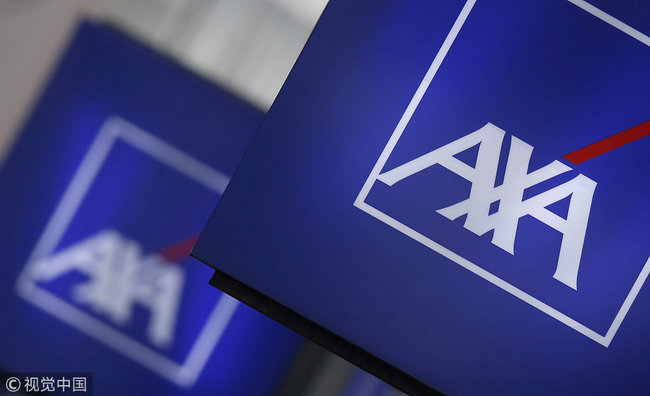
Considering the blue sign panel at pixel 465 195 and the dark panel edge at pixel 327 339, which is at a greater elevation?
the blue sign panel at pixel 465 195

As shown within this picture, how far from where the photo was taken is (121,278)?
392cm

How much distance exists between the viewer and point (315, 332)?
2.34 metres

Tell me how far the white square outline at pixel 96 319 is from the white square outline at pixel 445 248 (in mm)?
1789

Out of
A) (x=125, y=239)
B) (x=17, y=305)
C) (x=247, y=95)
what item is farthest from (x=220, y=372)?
(x=247, y=95)

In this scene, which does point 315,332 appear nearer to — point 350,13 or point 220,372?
point 350,13

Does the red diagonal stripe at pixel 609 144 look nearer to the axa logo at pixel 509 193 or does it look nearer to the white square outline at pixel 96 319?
the axa logo at pixel 509 193

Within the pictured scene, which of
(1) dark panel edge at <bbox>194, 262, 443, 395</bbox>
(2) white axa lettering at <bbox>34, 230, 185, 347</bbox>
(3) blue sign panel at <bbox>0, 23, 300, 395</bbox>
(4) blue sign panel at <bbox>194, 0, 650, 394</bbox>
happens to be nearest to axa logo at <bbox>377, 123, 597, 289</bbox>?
(4) blue sign panel at <bbox>194, 0, 650, 394</bbox>

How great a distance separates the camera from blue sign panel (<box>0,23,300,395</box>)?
12.7 feet

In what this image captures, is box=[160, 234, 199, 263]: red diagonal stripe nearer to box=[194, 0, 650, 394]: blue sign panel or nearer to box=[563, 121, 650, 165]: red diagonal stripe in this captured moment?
box=[194, 0, 650, 394]: blue sign panel

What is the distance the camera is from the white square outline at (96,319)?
12.7 feet

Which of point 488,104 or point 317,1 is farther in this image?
point 317,1

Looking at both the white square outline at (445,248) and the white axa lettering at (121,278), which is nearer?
the white square outline at (445,248)

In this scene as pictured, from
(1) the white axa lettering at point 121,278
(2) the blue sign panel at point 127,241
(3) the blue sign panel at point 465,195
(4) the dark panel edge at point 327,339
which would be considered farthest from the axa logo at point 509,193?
(1) the white axa lettering at point 121,278

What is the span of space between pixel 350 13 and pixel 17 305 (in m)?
2.87
